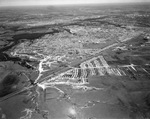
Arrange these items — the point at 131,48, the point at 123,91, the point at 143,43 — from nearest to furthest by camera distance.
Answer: the point at 123,91, the point at 131,48, the point at 143,43

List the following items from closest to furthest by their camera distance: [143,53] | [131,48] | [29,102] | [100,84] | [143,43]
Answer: [29,102], [100,84], [143,53], [131,48], [143,43]

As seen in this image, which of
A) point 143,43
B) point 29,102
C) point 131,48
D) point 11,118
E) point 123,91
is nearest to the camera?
point 11,118

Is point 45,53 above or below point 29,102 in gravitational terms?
above

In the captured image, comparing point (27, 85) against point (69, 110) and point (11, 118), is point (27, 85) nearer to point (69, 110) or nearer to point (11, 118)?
point (11, 118)

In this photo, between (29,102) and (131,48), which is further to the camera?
(131,48)

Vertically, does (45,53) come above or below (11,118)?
above

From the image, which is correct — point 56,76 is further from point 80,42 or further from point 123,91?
point 80,42

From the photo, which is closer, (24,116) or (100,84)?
(24,116)

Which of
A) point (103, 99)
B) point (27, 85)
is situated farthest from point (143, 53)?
point (27, 85)

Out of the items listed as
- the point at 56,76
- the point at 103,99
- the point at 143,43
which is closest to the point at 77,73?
the point at 56,76
